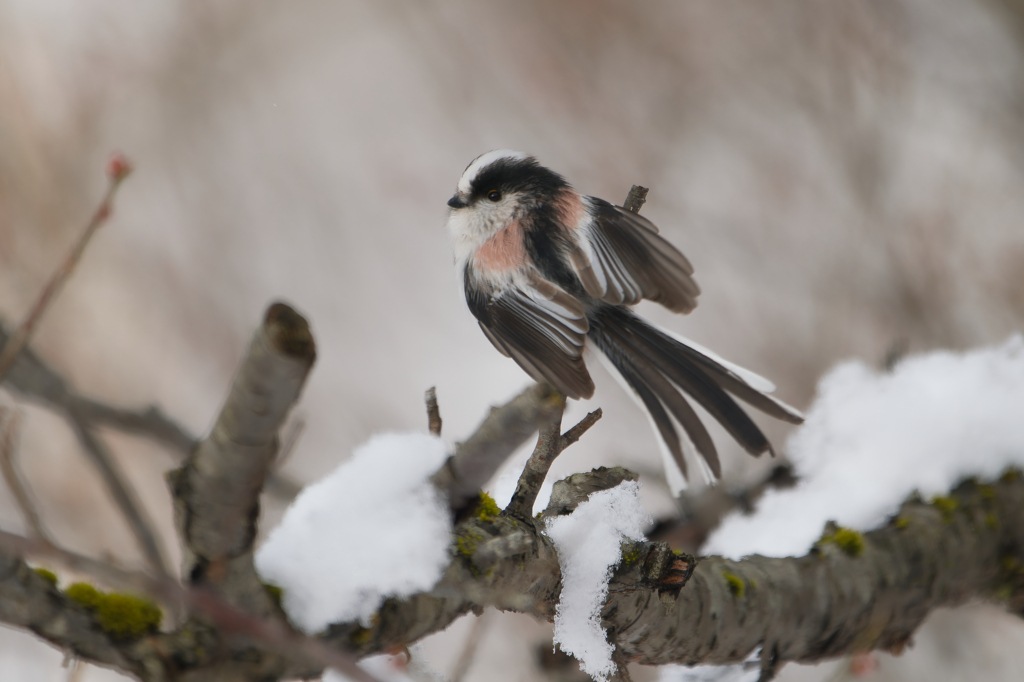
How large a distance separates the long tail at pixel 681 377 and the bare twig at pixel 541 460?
285 mm

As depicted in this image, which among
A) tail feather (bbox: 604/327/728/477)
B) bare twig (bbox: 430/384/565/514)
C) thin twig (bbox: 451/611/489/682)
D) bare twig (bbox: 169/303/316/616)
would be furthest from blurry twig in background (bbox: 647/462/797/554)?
bare twig (bbox: 169/303/316/616)

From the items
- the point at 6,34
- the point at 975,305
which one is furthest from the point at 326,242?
the point at 975,305

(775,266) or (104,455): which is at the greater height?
(775,266)

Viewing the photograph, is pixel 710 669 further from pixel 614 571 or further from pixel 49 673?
pixel 49 673

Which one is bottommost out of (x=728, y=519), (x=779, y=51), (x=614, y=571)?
(x=614, y=571)

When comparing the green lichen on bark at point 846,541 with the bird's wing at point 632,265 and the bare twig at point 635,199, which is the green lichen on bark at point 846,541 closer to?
the bird's wing at point 632,265

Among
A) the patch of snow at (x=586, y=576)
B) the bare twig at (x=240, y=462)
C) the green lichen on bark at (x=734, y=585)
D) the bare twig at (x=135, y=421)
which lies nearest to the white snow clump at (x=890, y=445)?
the green lichen on bark at (x=734, y=585)

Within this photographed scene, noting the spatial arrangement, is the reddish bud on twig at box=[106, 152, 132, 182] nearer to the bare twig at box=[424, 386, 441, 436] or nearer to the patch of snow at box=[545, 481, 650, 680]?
the bare twig at box=[424, 386, 441, 436]

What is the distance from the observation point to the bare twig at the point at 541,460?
0.71 m

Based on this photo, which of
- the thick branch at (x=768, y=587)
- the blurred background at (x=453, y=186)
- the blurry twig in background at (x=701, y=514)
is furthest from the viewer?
the blurred background at (x=453, y=186)

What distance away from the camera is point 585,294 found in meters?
0.94

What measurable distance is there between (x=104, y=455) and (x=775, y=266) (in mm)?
2502

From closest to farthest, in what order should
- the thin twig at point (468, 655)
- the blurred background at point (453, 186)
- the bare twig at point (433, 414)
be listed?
1. the bare twig at point (433, 414)
2. the thin twig at point (468, 655)
3. the blurred background at point (453, 186)

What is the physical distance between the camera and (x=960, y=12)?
2633 mm
